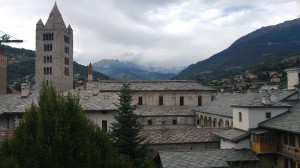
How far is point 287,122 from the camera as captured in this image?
29750 millimetres

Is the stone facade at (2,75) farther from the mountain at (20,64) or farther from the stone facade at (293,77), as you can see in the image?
the mountain at (20,64)

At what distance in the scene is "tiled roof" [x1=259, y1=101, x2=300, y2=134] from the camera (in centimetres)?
2811

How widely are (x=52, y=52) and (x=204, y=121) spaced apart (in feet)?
139

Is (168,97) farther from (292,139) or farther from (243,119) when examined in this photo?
(292,139)

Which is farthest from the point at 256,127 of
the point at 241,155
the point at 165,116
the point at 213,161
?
the point at 165,116

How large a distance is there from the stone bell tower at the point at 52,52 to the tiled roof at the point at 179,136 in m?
43.5

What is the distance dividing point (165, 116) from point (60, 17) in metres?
42.1

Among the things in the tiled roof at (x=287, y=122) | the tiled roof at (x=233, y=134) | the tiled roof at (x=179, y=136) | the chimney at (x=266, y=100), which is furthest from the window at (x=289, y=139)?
the tiled roof at (x=179, y=136)

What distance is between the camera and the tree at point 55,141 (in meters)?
13.2

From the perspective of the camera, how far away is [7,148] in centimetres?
1417

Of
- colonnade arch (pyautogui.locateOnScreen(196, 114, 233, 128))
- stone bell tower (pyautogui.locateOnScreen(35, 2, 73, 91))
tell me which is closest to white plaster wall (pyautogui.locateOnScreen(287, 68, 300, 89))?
colonnade arch (pyautogui.locateOnScreen(196, 114, 233, 128))

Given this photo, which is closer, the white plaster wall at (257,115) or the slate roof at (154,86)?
the white plaster wall at (257,115)

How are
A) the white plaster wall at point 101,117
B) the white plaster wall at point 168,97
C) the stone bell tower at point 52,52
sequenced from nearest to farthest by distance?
the white plaster wall at point 101,117
the white plaster wall at point 168,97
the stone bell tower at point 52,52

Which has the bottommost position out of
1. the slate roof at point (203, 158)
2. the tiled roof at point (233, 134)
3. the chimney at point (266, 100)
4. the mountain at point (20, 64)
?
the slate roof at point (203, 158)
